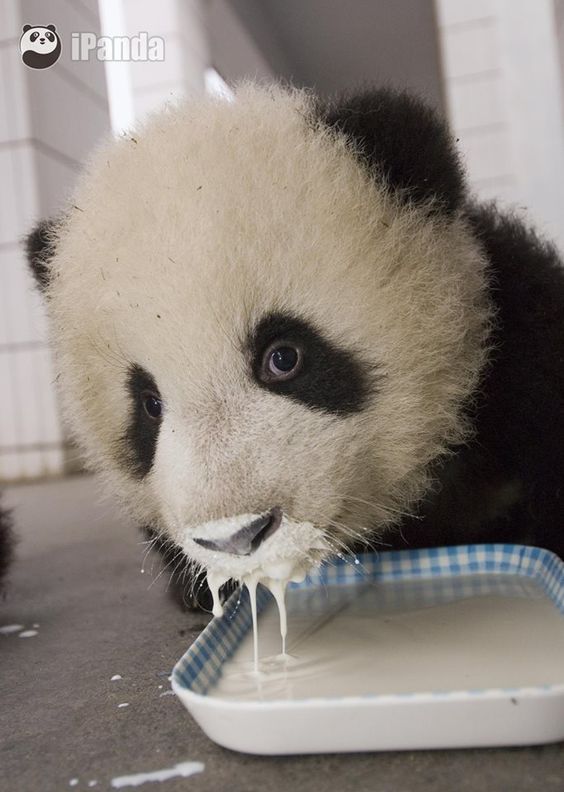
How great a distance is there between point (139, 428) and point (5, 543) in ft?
1.75

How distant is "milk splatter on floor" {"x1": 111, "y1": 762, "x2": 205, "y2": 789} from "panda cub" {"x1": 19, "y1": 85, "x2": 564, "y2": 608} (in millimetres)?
173

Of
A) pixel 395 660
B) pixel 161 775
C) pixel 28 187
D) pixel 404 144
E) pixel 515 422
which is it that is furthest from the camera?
pixel 28 187

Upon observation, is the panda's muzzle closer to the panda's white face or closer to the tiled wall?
the panda's white face

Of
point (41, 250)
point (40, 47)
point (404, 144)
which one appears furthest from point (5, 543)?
point (40, 47)

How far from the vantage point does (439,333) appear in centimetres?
86

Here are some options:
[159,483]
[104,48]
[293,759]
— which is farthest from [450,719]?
[104,48]

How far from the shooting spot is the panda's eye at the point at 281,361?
81 centimetres

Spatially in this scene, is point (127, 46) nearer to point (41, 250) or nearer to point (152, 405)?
point (41, 250)

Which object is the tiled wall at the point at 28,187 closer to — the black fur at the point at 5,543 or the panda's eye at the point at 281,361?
the black fur at the point at 5,543

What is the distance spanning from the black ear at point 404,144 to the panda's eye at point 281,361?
216 mm

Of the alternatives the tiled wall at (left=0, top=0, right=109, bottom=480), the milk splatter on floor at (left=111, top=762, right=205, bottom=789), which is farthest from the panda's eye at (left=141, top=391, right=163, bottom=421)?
the tiled wall at (left=0, top=0, right=109, bottom=480)

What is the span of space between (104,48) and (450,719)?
1583mm

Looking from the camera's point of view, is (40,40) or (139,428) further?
(40,40)

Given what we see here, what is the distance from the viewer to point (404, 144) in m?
0.87
